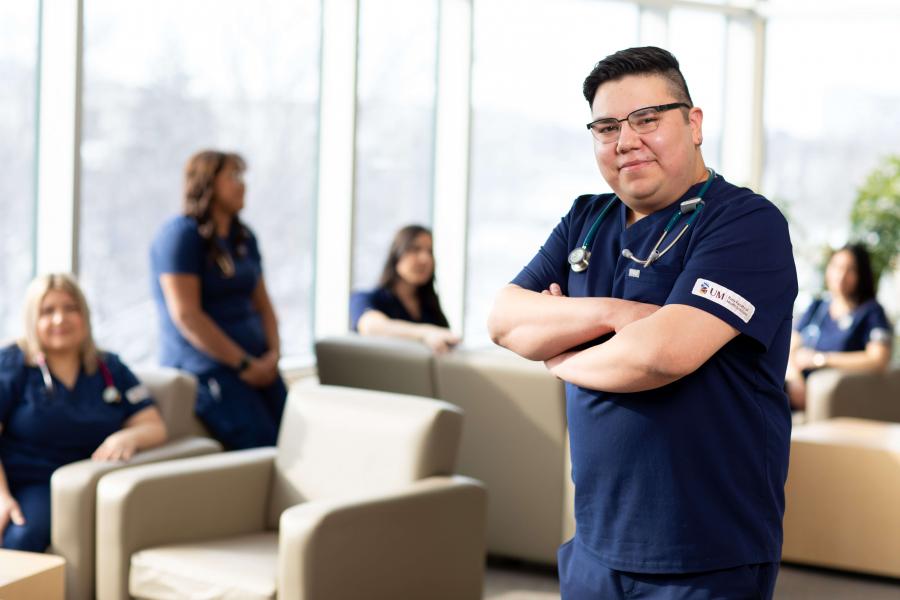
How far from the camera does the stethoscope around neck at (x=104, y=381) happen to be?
14.1ft

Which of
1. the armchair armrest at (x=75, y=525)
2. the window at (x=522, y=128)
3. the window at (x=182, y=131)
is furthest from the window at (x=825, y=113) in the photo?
the armchair armrest at (x=75, y=525)

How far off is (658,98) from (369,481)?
2.19m

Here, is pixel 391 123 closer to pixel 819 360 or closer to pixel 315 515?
pixel 819 360

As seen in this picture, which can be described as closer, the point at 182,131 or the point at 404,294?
the point at 404,294

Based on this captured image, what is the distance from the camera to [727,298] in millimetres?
2055

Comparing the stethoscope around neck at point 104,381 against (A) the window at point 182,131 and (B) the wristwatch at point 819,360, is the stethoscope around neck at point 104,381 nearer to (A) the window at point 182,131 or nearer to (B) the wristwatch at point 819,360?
(A) the window at point 182,131

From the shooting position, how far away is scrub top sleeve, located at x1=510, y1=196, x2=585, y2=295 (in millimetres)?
2451

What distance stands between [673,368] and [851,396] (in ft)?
16.1

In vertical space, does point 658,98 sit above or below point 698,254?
above

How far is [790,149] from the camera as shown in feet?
33.7

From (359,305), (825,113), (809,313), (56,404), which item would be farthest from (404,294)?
(825,113)

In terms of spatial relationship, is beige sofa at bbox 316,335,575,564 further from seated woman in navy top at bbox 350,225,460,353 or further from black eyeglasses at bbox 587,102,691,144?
black eyeglasses at bbox 587,102,691,144

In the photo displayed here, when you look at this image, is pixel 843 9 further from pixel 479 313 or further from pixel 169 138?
pixel 169 138

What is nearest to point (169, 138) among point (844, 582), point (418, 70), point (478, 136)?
point (418, 70)
